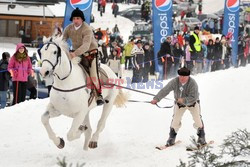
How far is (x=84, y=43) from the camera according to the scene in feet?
31.9

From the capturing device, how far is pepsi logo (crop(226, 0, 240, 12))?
2650cm

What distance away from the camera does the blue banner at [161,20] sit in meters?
21.9

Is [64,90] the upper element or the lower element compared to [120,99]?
upper

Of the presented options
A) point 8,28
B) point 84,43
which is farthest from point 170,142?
point 8,28

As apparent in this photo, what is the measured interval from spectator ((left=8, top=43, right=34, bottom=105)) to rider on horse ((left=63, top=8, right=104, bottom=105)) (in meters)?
4.12

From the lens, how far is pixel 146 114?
46.5ft

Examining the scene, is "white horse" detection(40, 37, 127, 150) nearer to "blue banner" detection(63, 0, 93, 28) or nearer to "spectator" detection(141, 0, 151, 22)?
"blue banner" detection(63, 0, 93, 28)

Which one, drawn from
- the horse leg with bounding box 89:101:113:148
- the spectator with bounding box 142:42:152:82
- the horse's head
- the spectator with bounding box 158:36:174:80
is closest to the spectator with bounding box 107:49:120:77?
the spectator with bounding box 142:42:152:82

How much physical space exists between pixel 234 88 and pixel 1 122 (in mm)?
7678

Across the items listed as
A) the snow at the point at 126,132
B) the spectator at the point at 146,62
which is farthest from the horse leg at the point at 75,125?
the spectator at the point at 146,62

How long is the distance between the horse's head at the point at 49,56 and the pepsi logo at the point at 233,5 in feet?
60.6

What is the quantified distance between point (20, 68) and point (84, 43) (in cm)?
476

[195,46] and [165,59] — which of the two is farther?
[195,46]

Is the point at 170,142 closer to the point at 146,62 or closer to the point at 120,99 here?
the point at 120,99
